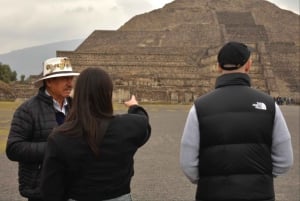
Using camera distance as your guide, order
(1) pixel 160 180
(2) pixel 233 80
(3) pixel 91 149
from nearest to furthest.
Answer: (3) pixel 91 149 < (2) pixel 233 80 < (1) pixel 160 180

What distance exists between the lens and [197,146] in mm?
4988

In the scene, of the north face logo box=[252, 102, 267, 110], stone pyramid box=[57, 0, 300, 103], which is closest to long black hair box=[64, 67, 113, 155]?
the north face logo box=[252, 102, 267, 110]

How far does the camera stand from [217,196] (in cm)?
488

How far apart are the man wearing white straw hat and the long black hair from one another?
62cm

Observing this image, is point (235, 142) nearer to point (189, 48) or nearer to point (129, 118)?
point (129, 118)

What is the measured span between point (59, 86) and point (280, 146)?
78.1 inches

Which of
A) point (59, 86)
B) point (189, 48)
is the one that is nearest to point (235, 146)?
point (59, 86)

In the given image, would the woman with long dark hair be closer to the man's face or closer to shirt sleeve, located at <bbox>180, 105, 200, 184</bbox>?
shirt sleeve, located at <bbox>180, 105, 200, 184</bbox>

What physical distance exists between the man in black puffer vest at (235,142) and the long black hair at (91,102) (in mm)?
709

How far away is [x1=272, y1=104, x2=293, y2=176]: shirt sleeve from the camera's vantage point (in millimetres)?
5020

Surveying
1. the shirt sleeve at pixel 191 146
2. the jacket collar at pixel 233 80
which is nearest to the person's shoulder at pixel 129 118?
the shirt sleeve at pixel 191 146

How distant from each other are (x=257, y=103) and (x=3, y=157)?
11587 mm

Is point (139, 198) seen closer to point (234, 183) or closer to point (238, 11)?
point (234, 183)

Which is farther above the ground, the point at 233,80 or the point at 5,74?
the point at 233,80
